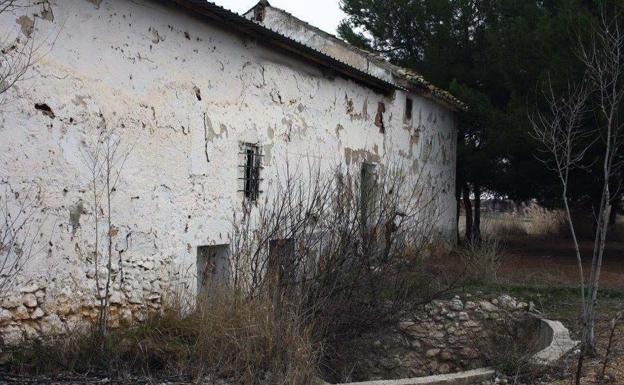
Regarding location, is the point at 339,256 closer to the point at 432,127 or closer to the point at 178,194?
the point at 178,194

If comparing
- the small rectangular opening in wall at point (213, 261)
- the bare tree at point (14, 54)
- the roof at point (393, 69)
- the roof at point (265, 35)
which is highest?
the roof at point (393, 69)

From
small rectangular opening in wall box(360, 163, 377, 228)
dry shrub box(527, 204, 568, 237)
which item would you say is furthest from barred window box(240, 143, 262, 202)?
dry shrub box(527, 204, 568, 237)

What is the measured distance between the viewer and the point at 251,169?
28.3 ft

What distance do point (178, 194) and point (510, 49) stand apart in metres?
9.82

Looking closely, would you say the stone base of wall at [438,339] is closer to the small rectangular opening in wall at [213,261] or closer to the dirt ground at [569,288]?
the dirt ground at [569,288]

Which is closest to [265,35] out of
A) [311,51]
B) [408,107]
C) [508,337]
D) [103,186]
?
[311,51]

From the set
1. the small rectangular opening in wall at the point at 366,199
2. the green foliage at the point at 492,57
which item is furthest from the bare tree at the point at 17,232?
the green foliage at the point at 492,57

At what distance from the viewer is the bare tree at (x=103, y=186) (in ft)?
20.9

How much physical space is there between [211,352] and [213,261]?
2772 mm

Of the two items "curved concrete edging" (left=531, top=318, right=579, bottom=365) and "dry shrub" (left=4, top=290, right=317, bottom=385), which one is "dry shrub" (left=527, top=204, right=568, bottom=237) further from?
"dry shrub" (left=4, top=290, right=317, bottom=385)

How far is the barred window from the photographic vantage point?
27.7ft

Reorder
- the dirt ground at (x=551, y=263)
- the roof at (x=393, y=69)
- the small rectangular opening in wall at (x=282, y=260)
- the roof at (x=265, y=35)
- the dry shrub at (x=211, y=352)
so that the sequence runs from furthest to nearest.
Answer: the roof at (x=393, y=69) → the dirt ground at (x=551, y=263) → the roof at (x=265, y=35) → the small rectangular opening in wall at (x=282, y=260) → the dry shrub at (x=211, y=352)

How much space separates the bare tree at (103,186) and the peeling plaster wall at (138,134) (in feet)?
0.24

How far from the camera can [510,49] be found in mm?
14531
